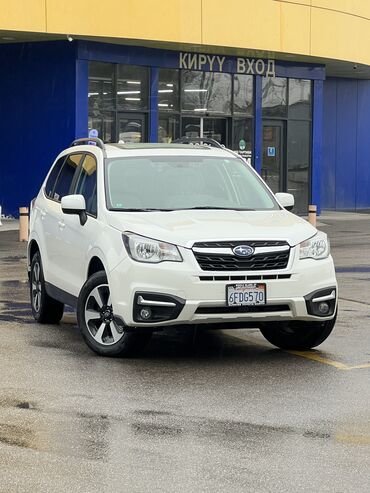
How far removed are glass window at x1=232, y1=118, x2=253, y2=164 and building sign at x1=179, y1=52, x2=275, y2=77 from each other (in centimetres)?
137

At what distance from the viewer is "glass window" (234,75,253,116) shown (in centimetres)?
Result: 3086

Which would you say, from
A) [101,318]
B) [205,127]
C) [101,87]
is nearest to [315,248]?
[101,318]

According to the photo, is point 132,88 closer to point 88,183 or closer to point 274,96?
point 274,96

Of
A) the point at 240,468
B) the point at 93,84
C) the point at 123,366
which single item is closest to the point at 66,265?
the point at 123,366

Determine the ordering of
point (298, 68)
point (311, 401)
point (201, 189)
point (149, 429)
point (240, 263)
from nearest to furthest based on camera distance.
Answer: point (149, 429), point (311, 401), point (240, 263), point (201, 189), point (298, 68)

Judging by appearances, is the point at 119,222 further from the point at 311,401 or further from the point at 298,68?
the point at 298,68

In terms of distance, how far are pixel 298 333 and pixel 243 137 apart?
21.7 m

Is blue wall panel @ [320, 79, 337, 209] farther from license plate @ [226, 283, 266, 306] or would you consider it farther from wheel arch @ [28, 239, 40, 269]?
license plate @ [226, 283, 266, 306]

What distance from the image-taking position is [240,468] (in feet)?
20.1

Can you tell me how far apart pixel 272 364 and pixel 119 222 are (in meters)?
1.73

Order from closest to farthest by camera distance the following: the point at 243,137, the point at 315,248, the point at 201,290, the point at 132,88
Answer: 1. the point at 201,290
2. the point at 315,248
3. the point at 132,88
4. the point at 243,137

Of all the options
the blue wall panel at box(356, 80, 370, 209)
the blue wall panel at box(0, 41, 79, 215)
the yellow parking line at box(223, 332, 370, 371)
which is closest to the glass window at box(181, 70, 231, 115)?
the blue wall panel at box(0, 41, 79, 215)

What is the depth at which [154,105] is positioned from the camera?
28922 mm

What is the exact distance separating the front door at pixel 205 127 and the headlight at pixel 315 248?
66.8ft
